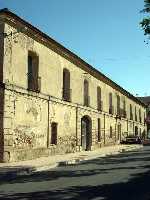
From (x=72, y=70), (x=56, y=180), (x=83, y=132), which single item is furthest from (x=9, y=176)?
(x=83, y=132)

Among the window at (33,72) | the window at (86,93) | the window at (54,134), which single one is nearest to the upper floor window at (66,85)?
the window at (54,134)

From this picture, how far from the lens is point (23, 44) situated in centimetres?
2178

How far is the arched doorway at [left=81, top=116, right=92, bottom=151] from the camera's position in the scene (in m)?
32.7

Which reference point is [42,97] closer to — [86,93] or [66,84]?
[66,84]

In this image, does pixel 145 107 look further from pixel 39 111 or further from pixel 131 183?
pixel 131 183

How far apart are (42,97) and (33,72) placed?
140cm

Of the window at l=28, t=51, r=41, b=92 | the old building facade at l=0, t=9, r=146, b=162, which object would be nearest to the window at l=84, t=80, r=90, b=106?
the old building facade at l=0, t=9, r=146, b=162

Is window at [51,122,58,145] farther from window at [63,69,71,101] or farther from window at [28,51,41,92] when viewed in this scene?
window at [28,51,41,92]

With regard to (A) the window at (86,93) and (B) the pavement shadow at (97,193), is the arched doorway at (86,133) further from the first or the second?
(B) the pavement shadow at (97,193)

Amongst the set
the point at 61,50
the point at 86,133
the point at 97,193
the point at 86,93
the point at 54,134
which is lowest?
the point at 97,193

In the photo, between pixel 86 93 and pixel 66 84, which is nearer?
pixel 66 84

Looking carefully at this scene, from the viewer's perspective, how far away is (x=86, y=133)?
3353 centimetres

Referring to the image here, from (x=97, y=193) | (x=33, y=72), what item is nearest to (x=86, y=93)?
(x=33, y=72)

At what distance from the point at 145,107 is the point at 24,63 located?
4741 centimetres
